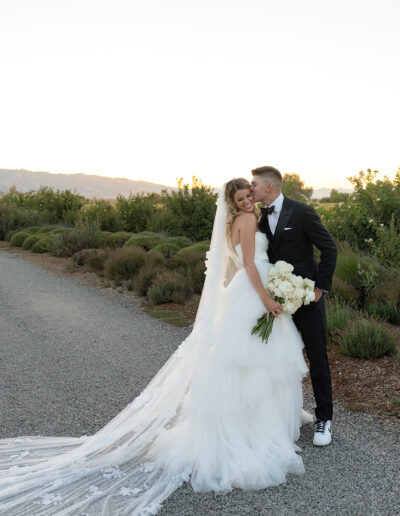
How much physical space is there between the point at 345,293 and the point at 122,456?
5.51 m

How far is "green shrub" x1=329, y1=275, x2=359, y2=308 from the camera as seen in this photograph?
844 cm

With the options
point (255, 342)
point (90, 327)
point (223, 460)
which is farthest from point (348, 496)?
point (90, 327)

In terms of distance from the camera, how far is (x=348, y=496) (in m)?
3.51

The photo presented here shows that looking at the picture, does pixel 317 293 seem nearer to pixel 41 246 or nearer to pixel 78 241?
pixel 78 241

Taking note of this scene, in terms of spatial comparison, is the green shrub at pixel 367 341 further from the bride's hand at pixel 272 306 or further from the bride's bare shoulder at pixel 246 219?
the bride's bare shoulder at pixel 246 219

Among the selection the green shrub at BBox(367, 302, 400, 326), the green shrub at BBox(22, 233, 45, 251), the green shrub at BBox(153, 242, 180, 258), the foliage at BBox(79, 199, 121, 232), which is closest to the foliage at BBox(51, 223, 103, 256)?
the green shrub at BBox(22, 233, 45, 251)

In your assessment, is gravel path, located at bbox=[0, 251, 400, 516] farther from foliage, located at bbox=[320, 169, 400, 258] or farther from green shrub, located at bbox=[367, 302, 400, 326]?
foliage, located at bbox=[320, 169, 400, 258]

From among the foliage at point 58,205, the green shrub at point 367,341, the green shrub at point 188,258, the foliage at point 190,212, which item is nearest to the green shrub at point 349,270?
the green shrub at point 367,341

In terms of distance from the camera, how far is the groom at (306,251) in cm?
410

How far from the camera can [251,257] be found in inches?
159

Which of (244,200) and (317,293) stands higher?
(244,200)

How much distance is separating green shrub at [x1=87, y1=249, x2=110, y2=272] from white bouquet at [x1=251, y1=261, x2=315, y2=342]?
10955mm

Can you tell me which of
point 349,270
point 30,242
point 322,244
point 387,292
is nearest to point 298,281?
point 322,244

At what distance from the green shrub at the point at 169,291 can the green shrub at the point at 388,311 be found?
386 centimetres
